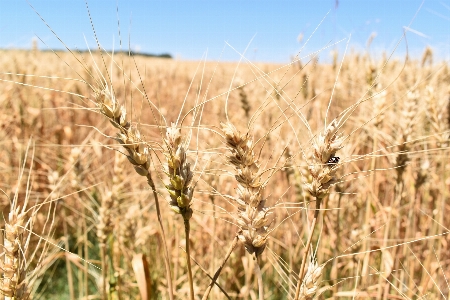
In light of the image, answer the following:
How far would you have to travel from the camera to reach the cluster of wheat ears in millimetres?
756

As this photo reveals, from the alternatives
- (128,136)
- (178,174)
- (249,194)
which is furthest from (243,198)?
(128,136)

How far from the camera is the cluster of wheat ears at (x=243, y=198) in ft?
2.48

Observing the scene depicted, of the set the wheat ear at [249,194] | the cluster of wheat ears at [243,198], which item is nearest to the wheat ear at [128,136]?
the cluster of wheat ears at [243,198]

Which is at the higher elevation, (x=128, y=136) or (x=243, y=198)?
(x=128, y=136)

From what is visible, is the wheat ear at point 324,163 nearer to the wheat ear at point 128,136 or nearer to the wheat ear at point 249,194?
the wheat ear at point 249,194

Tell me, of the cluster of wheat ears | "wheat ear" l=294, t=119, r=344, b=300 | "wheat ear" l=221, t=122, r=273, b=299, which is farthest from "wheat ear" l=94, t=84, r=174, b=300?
"wheat ear" l=294, t=119, r=344, b=300

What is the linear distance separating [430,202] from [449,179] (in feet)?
0.95

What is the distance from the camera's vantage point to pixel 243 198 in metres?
0.76

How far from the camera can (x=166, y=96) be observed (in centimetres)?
667

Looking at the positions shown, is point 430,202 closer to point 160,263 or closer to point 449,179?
point 449,179

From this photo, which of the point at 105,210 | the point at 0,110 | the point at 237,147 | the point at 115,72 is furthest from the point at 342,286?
the point at 115,72

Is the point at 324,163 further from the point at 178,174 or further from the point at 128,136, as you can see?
the point at 128,136

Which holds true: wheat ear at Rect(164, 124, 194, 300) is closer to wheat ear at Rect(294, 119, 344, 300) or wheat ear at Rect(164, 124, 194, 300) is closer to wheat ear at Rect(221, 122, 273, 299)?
wheat ear at Rect(221, 122, 273, 299)

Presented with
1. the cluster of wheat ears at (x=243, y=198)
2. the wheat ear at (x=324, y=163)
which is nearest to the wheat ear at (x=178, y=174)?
the cluster of wheat ears at (x=243, y=198)
